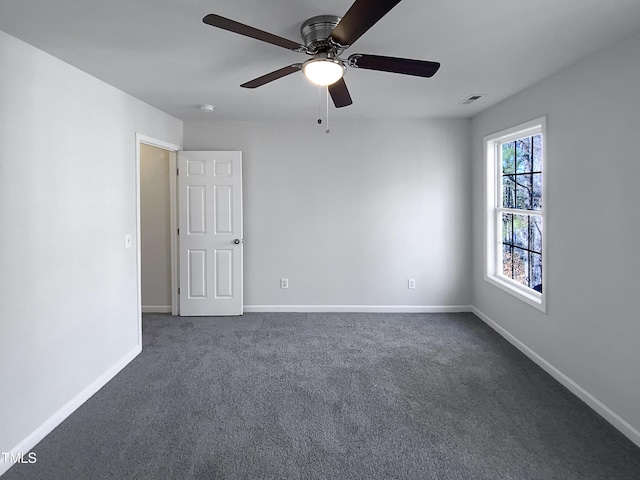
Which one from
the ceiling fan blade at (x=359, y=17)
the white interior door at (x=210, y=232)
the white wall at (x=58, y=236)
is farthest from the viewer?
the white interior door at (x=210, y=232)

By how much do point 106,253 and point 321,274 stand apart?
2.44 meters

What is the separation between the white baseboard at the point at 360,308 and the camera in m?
4.66

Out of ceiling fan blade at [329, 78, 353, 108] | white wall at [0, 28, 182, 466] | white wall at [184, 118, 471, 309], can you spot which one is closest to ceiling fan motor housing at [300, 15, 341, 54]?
ceiling fan blade at [329, 78, 353, 108]

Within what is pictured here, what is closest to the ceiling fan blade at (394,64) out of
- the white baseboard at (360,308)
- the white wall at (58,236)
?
the white wall at (58,236)

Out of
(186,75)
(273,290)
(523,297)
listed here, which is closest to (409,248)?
(523,297)

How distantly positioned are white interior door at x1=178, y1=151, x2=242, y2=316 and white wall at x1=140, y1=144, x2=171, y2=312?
0.28 metres

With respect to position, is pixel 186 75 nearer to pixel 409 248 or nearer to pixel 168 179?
pixel 168 179

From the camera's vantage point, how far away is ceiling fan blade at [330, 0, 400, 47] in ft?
4.46

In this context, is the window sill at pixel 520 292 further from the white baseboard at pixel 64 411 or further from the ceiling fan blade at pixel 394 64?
the white baseboard at pixel 64 411

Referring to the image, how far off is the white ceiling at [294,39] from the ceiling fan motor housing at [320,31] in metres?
0.04

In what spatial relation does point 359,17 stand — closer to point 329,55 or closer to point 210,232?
point 329,55

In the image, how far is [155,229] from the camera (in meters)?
4.66

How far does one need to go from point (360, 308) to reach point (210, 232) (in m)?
2.07

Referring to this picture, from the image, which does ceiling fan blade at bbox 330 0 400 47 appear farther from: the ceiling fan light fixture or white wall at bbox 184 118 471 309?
white wall at bbox 184 118 471 309
